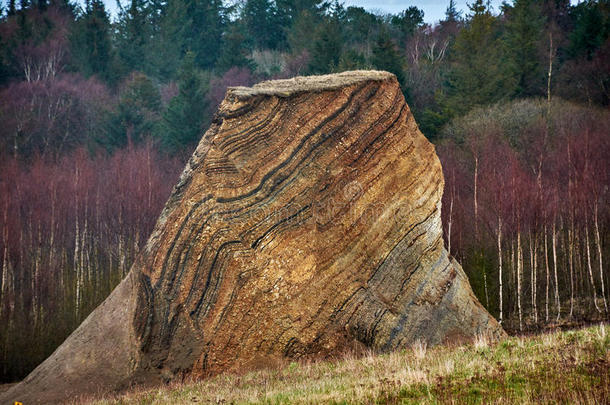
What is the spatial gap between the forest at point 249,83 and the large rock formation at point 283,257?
8.34 metres

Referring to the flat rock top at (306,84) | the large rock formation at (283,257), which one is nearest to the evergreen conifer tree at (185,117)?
the flat rock top at (306,84)

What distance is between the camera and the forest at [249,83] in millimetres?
22250

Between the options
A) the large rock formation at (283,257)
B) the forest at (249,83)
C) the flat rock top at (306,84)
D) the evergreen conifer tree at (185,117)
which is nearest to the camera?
the large rock formation at (283,257)

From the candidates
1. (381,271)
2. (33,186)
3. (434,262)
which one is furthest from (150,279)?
(33,186)

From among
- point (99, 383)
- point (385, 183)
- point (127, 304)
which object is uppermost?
point (385, 183)

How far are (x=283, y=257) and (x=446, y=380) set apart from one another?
4607 mm

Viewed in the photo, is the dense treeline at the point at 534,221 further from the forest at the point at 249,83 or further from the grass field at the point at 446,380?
the grass field at the point at 446,380

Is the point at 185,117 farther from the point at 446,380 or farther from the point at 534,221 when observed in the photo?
the point at 446,380

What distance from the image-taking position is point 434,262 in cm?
1261

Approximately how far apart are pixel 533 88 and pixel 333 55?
13741 mm

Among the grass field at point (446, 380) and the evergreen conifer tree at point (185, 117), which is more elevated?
the evergreen conifer tree at point (185, 117)

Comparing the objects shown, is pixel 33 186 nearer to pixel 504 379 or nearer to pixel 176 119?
pixel 176 119

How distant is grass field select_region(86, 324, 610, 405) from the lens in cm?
629

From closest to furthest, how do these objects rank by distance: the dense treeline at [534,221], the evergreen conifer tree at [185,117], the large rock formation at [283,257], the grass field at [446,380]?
the grass field at [446,380]
the large rock formation at [283,257]
the dense treeline at [534,221]
the evergreen conifer tree at [185,117]
